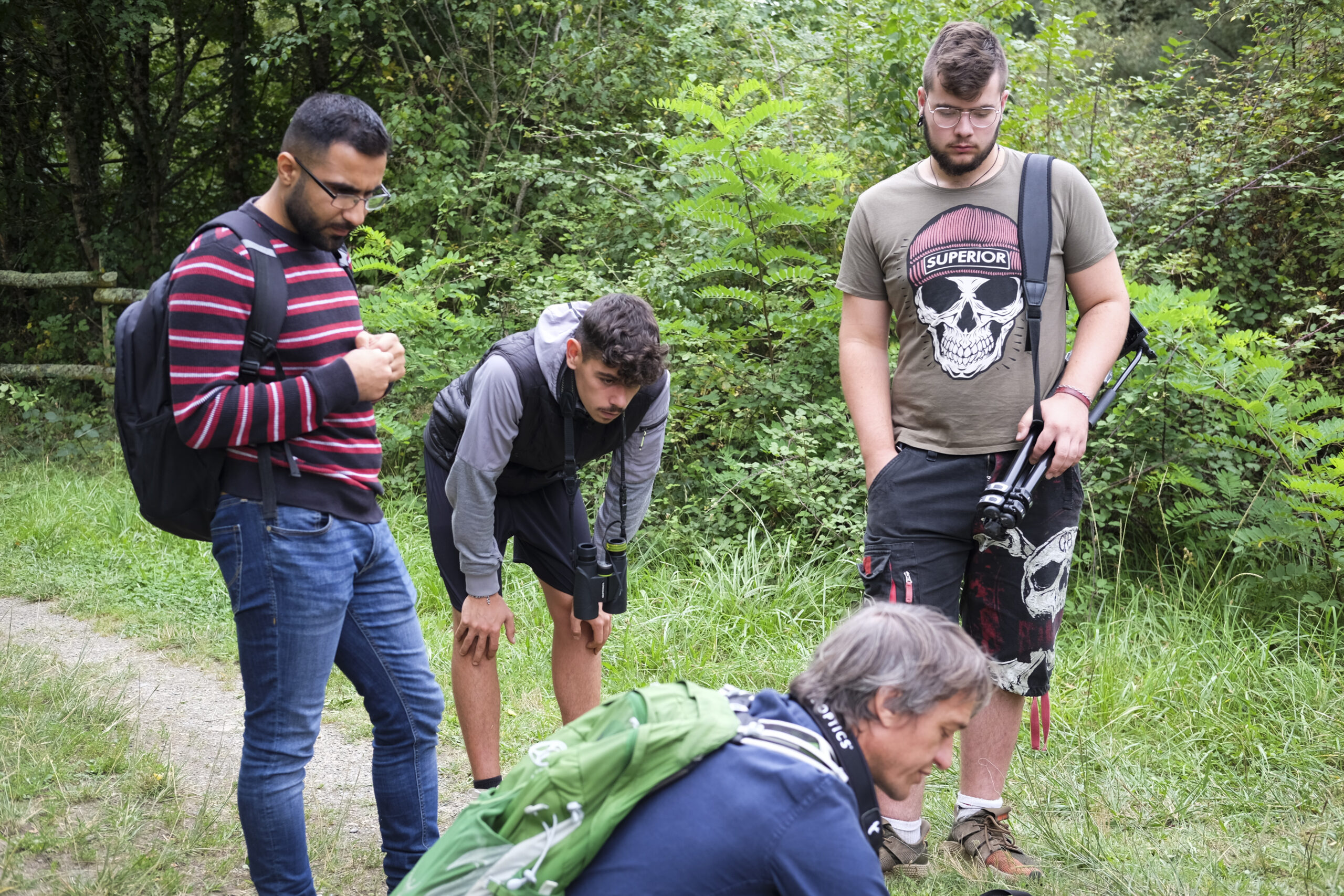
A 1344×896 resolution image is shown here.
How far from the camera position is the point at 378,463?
2.64 meters

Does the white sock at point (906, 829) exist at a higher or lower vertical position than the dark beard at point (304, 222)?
lower

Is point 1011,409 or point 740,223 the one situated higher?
point 740,223

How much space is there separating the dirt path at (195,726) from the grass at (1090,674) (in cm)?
15

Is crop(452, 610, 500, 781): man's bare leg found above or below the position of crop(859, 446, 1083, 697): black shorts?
below

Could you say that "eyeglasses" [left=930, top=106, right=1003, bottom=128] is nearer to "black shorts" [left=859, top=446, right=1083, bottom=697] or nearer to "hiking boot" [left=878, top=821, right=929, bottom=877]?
"black shorts" [left=859, top=446, right=1083, bottom=697]

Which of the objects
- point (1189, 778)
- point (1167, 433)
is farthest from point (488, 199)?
point (1189, 778)

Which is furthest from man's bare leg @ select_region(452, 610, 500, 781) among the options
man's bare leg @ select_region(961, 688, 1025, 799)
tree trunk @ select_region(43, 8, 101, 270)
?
tree trunk @ select_region(43, 8, 101, 270)

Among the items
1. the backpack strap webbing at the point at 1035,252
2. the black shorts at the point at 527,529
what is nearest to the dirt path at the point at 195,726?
the black shorts at the point at 527,529

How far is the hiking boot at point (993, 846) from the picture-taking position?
2.93m

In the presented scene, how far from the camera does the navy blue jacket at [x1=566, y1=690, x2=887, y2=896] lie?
4.95ft

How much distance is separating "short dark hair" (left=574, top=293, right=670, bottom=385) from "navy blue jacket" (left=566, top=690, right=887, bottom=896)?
1.37m

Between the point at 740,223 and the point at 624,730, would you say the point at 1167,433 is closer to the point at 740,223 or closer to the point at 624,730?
the point at 740,223

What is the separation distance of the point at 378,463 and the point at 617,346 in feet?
2.12

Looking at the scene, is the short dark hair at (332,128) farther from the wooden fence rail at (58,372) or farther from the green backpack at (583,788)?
the wooden fence rail at (58,372)
